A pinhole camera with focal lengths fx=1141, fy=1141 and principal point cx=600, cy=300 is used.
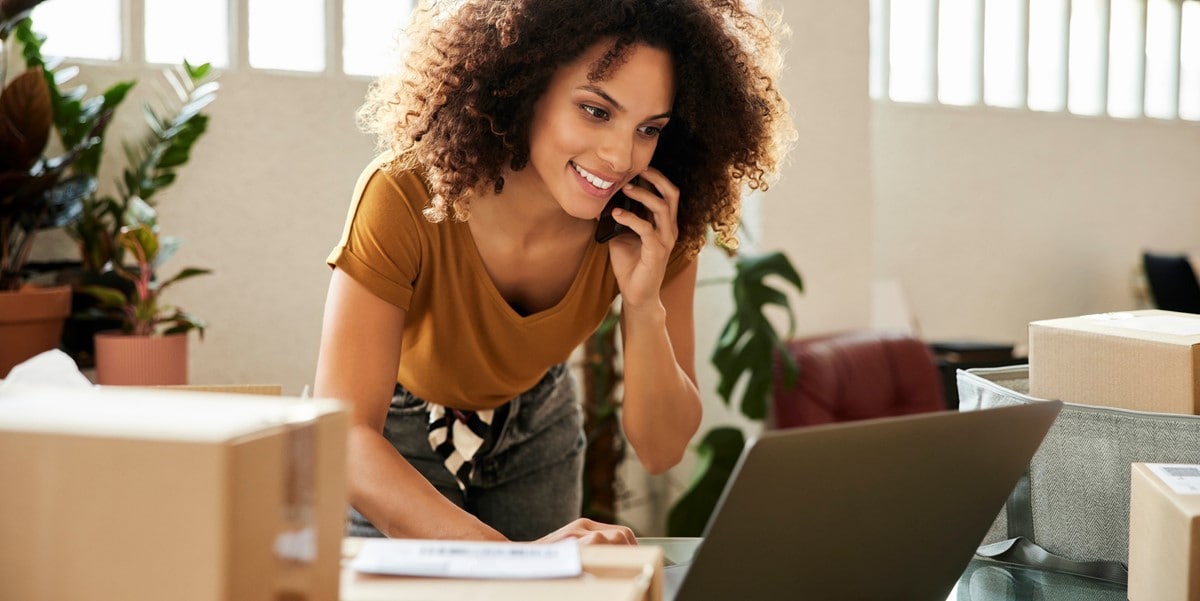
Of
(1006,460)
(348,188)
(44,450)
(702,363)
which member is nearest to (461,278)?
(1006,460)

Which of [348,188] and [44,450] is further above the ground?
[348,188]

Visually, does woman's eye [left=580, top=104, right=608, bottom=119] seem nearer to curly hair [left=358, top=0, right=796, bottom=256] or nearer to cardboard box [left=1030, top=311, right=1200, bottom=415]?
curly hair [left=358, top=0, right=796, bottom=256]

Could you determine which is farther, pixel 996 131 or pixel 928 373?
pixel 996 131

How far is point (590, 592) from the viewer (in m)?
0.71

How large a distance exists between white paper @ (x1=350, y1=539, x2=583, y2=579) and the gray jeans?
0.98 metres

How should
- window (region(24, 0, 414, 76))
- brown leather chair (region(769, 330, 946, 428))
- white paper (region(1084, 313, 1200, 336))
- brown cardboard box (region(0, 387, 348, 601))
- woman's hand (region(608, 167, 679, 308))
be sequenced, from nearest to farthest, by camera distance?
brown cardboard box (region(0, 387, 348, 601)), white paper (region(1084, 313, 1200, 336)), woman's hand (region(608, 167, 679, 308)), window (region(24, 0, 414, 76)), brown leather chair (region(769, 330, 946, 428))

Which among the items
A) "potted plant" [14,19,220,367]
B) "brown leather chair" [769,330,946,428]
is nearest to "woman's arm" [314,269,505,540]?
"potted plant" [14,19,220,367]

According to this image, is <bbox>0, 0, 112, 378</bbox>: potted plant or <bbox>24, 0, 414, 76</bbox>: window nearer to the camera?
<bbox>0, 0, 112, 378</bbox>: potted plant

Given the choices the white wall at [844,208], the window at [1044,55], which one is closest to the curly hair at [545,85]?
the white wall at [844,208]

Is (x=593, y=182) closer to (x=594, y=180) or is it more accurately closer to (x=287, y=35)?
(x=594, y=180)

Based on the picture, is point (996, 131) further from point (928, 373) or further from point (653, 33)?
point (653, 33)

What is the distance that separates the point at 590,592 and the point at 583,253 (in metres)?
1.01

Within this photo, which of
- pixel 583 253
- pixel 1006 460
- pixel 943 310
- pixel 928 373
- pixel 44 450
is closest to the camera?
pixel 44 450

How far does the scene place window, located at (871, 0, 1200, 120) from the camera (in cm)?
496
